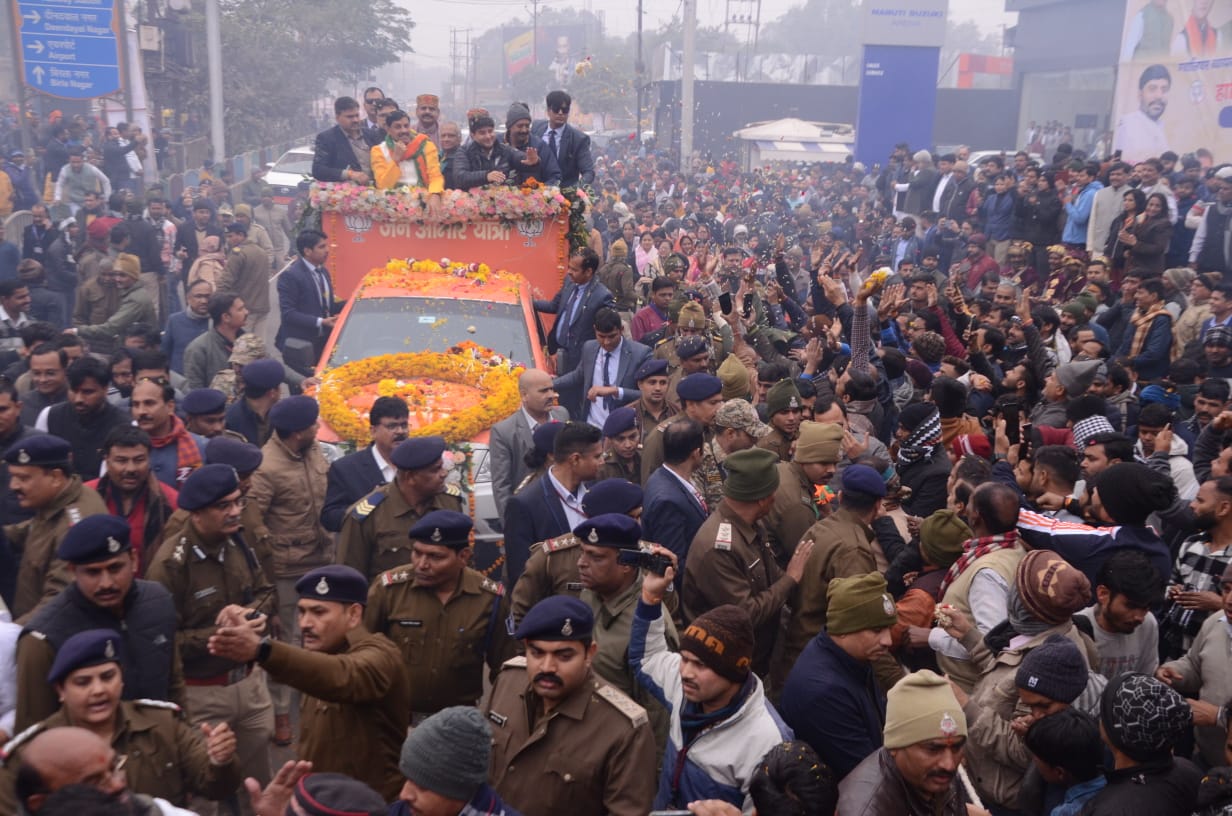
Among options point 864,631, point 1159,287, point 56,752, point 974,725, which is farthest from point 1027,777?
point 1159,287

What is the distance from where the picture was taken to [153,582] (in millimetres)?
5352

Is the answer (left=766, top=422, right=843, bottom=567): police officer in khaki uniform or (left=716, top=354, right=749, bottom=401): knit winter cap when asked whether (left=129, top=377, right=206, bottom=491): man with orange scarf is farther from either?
(left=716, top=354, right=749, bottom=401): knit winter cap

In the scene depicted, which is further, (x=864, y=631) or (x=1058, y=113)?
(x=1058, y=113)

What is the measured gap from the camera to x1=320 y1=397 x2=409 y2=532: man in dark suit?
23.7 feet

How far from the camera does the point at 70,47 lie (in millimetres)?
28281

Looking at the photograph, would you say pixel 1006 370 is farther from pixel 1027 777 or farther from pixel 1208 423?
pixel 1027 777

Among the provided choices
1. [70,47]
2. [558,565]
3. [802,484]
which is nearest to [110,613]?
[558,565]

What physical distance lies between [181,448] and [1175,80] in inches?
1065

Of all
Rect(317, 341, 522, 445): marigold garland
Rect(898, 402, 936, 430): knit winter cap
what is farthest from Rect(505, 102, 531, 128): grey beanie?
Rect(898, 402, 936, 430): knit winter cap

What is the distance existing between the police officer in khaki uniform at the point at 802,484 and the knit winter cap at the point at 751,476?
2.48 feet

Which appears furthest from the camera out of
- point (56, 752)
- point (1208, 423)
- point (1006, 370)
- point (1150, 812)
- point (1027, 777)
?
point (1006, 370)

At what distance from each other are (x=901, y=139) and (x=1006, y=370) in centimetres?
2858

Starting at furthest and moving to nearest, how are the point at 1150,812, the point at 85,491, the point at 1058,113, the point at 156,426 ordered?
1. the point at 1058,113
2. the point at 156,426
3. the point at 85,491
4. the point at 1150,812

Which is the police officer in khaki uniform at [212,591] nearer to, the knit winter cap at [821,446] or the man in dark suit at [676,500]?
the man in dark suit at [676,500]
